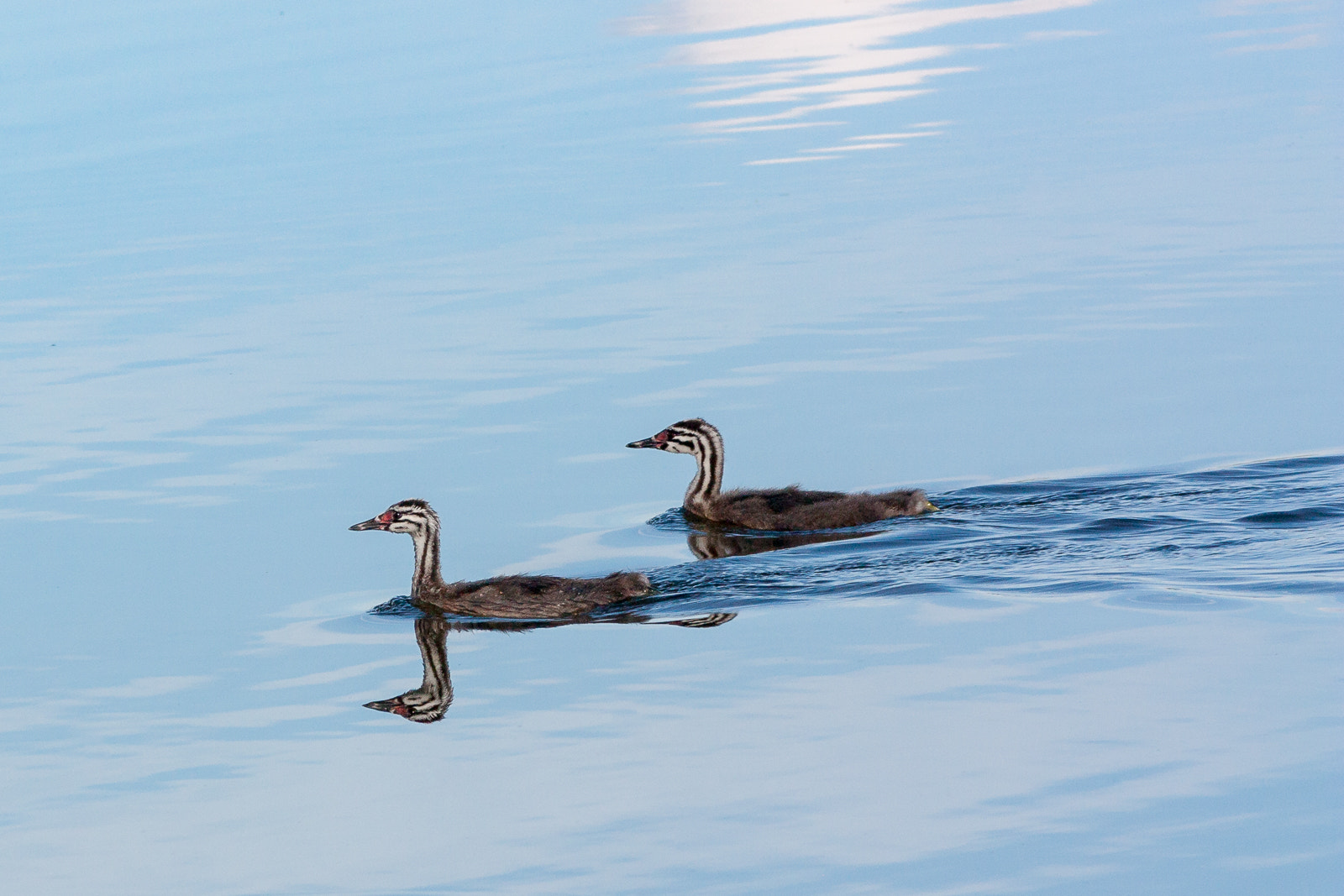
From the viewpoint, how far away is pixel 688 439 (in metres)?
15.3

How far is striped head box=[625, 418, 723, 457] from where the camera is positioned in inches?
601

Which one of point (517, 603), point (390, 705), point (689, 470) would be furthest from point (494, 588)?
point (689, 470)

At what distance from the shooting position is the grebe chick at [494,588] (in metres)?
12.4

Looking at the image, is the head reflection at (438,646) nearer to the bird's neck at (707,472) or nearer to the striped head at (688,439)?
the bird's neck at (707,472)

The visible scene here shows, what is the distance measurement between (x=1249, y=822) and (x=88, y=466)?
10292 mm

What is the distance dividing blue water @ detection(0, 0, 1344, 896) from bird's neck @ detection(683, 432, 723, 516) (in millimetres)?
449

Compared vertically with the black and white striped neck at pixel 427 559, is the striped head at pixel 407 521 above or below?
above

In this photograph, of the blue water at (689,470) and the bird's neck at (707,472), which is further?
the bird's neck at (707,472)

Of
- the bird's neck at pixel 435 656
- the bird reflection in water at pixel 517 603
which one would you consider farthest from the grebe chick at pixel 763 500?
the bird's neck at pixel 435 656

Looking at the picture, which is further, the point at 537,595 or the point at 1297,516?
the point at 1297,516

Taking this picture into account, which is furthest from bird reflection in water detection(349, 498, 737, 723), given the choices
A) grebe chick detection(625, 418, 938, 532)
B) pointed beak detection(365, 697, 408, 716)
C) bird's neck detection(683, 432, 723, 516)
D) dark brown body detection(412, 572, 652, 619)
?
bird's neck detection(683, 432, 723, 516)

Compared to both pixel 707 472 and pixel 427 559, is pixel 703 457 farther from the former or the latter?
pixel 427 559

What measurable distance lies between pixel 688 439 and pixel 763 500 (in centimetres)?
86

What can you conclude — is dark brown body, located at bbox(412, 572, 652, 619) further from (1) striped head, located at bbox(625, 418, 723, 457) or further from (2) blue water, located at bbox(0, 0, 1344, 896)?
(1) striped head, located at bbox(625, 418, 723, 457)
